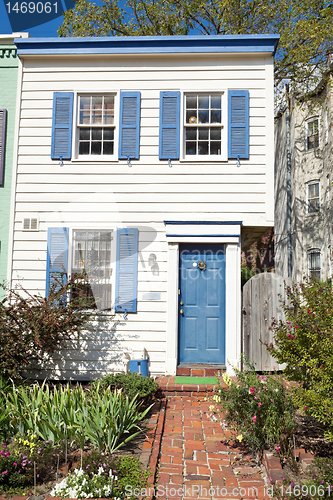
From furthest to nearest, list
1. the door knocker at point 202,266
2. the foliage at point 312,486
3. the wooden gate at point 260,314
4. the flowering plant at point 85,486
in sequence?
the door knocker at point 202,266, the wooden gate at point 260,314, the flowering plant at point 85,486, the foliage at point 312,486

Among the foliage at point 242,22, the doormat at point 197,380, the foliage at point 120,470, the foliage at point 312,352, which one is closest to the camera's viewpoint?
the foliage at point 120,470

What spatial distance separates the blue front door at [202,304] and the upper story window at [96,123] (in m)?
2.56

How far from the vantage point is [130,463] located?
353 centimetres

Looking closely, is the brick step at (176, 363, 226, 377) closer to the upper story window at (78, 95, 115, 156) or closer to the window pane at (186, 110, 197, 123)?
the upper story window at (78, 95, 115, 156)

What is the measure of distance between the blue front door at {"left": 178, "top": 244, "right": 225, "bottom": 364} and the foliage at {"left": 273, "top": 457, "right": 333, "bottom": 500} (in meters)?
3.50

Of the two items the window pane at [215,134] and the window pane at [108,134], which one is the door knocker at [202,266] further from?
the window pane at [108,134]

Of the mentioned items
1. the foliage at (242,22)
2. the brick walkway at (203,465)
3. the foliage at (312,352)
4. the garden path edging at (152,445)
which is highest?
the foliage at (242,22)

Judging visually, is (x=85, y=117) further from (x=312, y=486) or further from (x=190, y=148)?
(x=312, y=486)

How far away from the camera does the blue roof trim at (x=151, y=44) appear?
6973mm

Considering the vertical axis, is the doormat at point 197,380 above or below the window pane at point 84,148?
below

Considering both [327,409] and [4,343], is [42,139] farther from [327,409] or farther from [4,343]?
[327,409]

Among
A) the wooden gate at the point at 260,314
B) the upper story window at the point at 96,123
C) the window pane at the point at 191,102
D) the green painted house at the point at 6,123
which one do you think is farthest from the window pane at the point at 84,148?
the wooden gate at the point at 260,314

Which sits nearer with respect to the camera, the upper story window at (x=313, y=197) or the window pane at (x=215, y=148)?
the window pane at (x=215, y=148)

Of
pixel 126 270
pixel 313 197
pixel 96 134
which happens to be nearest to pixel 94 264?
pixel 126 270
